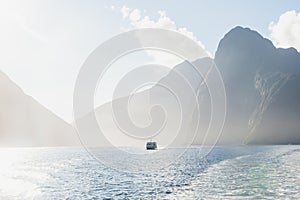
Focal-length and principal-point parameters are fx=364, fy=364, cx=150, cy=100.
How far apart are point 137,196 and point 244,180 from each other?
59.9ft

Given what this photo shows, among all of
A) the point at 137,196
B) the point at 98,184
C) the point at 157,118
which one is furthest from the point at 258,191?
the point at 157,118

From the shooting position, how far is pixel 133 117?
55.9m

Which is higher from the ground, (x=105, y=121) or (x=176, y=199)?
(x=105, y=121)

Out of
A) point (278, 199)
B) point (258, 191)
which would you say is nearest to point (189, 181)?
point (258, 191)

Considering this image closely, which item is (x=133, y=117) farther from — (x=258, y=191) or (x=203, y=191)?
(x=258, y=191)

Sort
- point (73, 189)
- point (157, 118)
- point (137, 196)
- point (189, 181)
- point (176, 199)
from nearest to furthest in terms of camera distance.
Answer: point (176, 199), point (137, 196), point (73, 189), point (189, 181), point (157, 118)

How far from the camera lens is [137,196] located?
42.9 meters

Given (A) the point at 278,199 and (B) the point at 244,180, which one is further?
(B) the point at 244,180

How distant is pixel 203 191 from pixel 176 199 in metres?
5.64

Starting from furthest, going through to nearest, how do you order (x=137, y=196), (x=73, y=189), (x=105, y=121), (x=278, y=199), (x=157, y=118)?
1. (x=157, y=118)
2. (x=73, y=189)
3. (x=105, y=121)
4. (x=137, y=196)
5. (x=278, y=199)

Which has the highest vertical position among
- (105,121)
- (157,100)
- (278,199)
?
(157,100)

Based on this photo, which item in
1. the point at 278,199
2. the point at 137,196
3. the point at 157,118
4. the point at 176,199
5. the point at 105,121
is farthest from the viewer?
the point at 157,118

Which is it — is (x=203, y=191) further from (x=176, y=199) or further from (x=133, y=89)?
(x=133, y=89)

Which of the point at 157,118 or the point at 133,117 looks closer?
the point at 133,117
